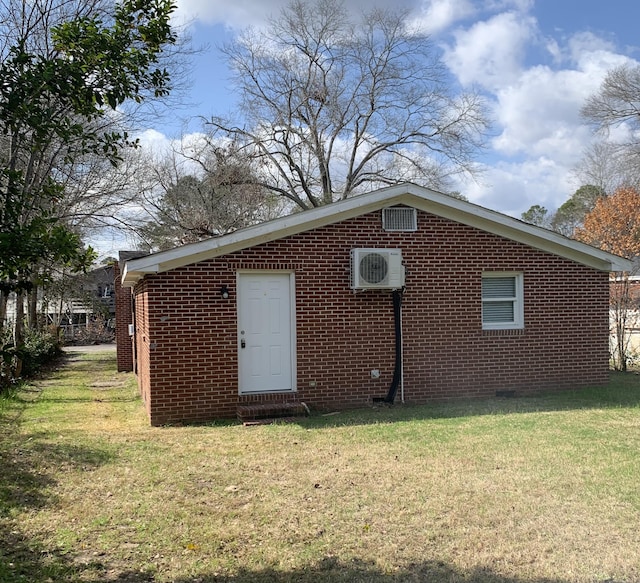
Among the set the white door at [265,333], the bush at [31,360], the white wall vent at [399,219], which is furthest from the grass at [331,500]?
the bush at [31,360]

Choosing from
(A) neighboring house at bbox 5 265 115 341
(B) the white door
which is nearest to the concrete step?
(B) the white door

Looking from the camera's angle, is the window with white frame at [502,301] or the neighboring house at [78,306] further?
the neighboring house at [78,306]

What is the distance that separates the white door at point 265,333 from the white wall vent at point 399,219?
6.46 ft

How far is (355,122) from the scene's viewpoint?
28484 millimetres

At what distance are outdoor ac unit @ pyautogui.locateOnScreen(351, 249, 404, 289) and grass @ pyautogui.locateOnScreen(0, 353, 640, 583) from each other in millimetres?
2177

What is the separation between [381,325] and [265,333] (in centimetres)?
203

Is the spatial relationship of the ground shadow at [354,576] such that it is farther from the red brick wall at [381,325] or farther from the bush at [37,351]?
the bush at [37,351]

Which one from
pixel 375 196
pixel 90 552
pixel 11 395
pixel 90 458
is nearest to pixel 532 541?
pixel 90 552

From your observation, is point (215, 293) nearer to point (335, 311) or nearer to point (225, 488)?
point (335, 311)

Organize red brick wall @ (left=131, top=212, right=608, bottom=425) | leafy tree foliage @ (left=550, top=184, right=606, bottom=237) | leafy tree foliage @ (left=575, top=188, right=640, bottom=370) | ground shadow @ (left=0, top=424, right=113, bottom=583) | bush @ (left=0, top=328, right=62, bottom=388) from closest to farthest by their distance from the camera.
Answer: ground shadow @ (left=0, top=424, right=113, bottom=583), red brick wall @ (left=131, top=212, right=608, bottom=425), bush @ (left=0, top=328, right=62, bottom=388), leafy tree foliage @ (left=575, top=188, right=640, bottom=370), leafy tree foliage @ (left=550, top=184, right=606, bottom=237)

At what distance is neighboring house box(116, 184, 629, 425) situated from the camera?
927cm

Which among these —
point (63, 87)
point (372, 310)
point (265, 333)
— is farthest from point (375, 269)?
point (63, 87)

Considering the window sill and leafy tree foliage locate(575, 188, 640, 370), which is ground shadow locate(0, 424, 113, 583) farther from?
leafy tree foliage locate(575, 188, 640, 370)

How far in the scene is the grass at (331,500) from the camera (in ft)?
13.5
